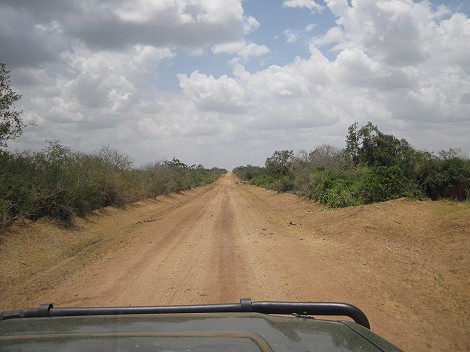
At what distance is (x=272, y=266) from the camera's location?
350 inches

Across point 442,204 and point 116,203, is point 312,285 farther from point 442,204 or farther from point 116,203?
point 116,203

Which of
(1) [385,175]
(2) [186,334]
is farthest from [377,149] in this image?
(2) [186,334]

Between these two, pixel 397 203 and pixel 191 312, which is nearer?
pixel 191 312

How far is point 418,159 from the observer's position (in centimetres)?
2164

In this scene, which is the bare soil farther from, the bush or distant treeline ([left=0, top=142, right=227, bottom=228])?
the bush

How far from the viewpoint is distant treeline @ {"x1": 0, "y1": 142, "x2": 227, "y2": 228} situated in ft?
42.0

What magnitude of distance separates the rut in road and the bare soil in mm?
25

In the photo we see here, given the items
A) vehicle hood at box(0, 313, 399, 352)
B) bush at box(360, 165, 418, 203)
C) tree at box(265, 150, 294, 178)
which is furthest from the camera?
tree at box(265, 150, 294, 178)

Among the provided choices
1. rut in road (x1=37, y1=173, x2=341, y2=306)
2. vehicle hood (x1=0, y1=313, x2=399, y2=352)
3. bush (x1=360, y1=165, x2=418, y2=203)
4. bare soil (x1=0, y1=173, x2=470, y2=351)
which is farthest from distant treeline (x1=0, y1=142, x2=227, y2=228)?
bush (x1=360, y1=165, x2=418, y2=203)

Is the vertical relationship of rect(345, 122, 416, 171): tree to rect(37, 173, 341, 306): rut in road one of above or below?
above

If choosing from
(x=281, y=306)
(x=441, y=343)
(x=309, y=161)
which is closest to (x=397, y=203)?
(x=441, y=343)

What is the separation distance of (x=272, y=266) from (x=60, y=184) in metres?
10.1

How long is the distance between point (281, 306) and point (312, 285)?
4855mm

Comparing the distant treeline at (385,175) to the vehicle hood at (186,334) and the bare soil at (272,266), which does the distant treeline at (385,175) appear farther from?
the vehicle hood at (186,334)
